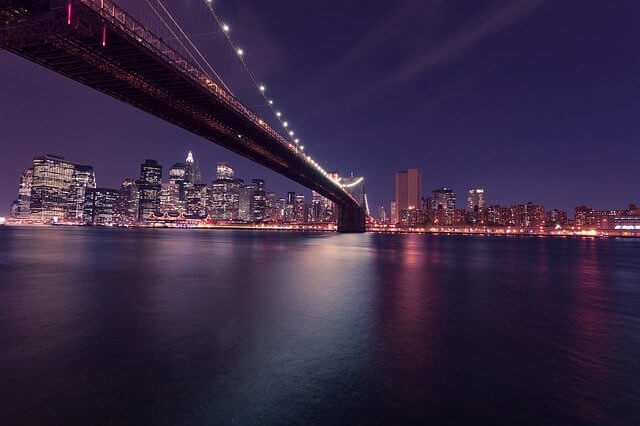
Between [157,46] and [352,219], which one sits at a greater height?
[157,46]

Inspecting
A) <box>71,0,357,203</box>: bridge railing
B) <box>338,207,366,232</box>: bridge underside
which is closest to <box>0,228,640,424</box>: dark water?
<box>71,0,357,203</box>: bridge railing

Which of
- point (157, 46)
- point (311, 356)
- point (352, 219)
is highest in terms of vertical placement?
point (157, 46)

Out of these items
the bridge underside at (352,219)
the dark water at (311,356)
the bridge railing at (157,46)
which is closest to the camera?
the dark water at (311,356)

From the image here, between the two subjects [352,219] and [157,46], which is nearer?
[157,46]

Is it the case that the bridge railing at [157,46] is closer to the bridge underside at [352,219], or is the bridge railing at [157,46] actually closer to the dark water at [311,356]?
the dark water at [311,356]

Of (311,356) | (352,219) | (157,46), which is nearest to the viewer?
(311,356)

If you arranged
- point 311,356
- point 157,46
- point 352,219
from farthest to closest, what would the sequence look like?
point 352,219, point 157,46, point 311,356

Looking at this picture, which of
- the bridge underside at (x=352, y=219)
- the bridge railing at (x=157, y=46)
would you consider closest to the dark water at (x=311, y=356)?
the bridge railing at (x=157, y=46)

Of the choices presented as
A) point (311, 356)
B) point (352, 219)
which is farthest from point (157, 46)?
point (352, 219)

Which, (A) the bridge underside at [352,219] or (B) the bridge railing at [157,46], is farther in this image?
(A) the bridge underside at [352,219]

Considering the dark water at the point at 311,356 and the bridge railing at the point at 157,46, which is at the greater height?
the bridge railing at the point at 157,46

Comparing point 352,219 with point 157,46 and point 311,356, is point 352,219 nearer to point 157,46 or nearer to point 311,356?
point 157,46

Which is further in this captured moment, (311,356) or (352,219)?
(352,219)

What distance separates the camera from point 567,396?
5.78m
